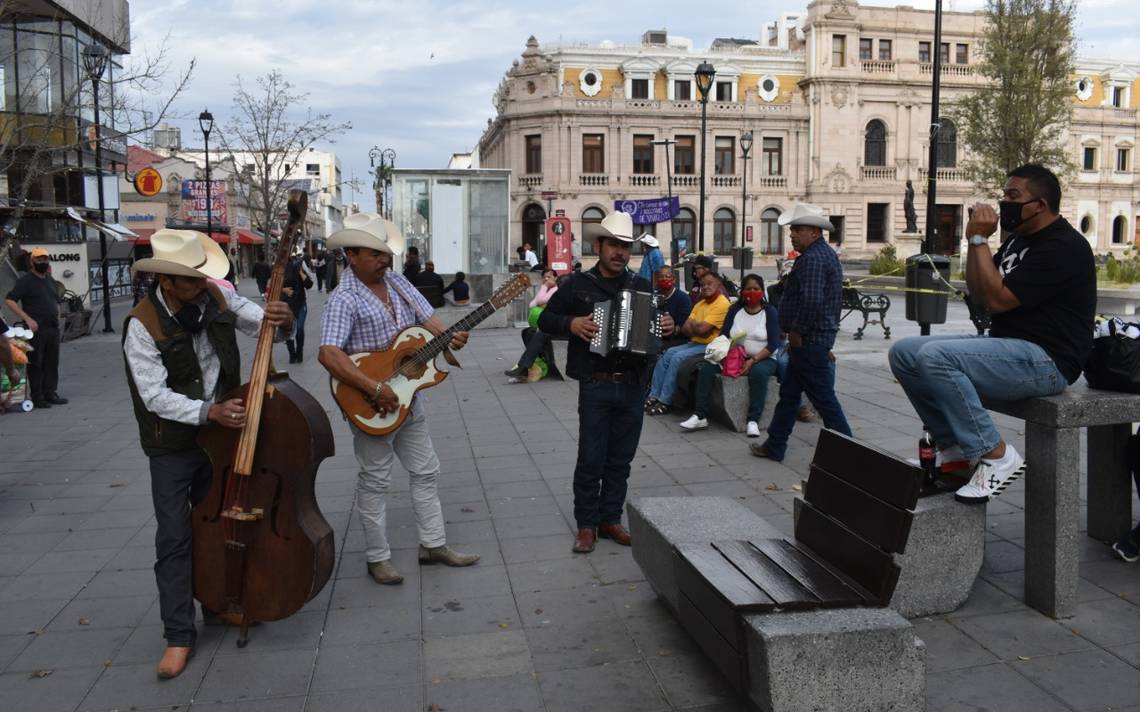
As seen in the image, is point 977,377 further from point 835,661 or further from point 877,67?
point 877,67

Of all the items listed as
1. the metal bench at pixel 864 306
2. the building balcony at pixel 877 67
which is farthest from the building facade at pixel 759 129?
the metal bench at pixel 864 306

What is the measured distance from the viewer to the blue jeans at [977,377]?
4.17 meters

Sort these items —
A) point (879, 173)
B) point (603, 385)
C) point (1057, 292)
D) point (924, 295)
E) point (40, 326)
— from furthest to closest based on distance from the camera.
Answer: point (879, 173), point (924, 295), point (40, 326), point (603, 385), point (1057, 292)

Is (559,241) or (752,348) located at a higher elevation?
(559,241)

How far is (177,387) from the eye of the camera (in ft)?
13.4

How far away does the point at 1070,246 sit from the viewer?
418 cm

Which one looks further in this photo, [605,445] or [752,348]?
[752,348]

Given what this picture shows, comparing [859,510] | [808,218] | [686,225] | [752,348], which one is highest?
[686,225]

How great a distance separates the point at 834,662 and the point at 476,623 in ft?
6.49

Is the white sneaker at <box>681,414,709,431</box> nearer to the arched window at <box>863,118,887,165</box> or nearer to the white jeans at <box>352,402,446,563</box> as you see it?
the white jeans at <box>352,402,446,563</box>

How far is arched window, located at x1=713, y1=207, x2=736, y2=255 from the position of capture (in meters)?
60.2

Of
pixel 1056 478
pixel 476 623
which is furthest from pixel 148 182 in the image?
pixel 1056 478

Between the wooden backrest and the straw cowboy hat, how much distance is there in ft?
8.23

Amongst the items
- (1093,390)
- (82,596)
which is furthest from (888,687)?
(82,596)
